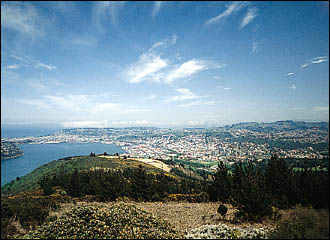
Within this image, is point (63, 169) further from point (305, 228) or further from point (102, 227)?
point (305, 228)

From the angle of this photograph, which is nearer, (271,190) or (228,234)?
(228,234)

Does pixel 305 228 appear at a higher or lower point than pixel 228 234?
higher

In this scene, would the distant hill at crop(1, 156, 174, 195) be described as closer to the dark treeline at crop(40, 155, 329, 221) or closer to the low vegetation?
A: the dark treeline at crop(40, 155, 329, 221)

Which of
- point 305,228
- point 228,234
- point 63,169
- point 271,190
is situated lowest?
point 63,169

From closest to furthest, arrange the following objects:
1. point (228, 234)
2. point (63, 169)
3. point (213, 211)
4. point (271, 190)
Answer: point (228, 234), point (213, 211), point (271, 190), point (63, 169)

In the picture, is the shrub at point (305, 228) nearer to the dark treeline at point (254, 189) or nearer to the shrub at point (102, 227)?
the shrub at point (102, 227)

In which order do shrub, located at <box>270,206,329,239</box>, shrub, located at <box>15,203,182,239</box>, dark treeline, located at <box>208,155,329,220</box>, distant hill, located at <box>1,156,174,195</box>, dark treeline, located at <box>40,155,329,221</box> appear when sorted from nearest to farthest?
shrub, located at <box>270,206,329,239</box>, shrub, located at <box>15,203,182,239</box>, dark treeline, located at <box>208,155,329,220</box>, dark treeline, located at <box>40,155,329,221</box>, distant hill, located at <box>1,156,174,195</box>

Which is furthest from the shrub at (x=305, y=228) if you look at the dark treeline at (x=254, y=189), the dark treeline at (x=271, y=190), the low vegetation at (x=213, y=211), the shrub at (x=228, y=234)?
the dark treeline at (x=254, y=189)

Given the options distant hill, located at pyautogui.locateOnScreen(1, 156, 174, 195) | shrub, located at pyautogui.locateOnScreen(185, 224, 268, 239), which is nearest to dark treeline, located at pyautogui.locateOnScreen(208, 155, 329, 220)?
shrub, located at pyautogui.locateOnScreen(185, 224, 268, 239)

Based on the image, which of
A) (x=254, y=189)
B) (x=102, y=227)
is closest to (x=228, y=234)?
(x=102, y=227)
